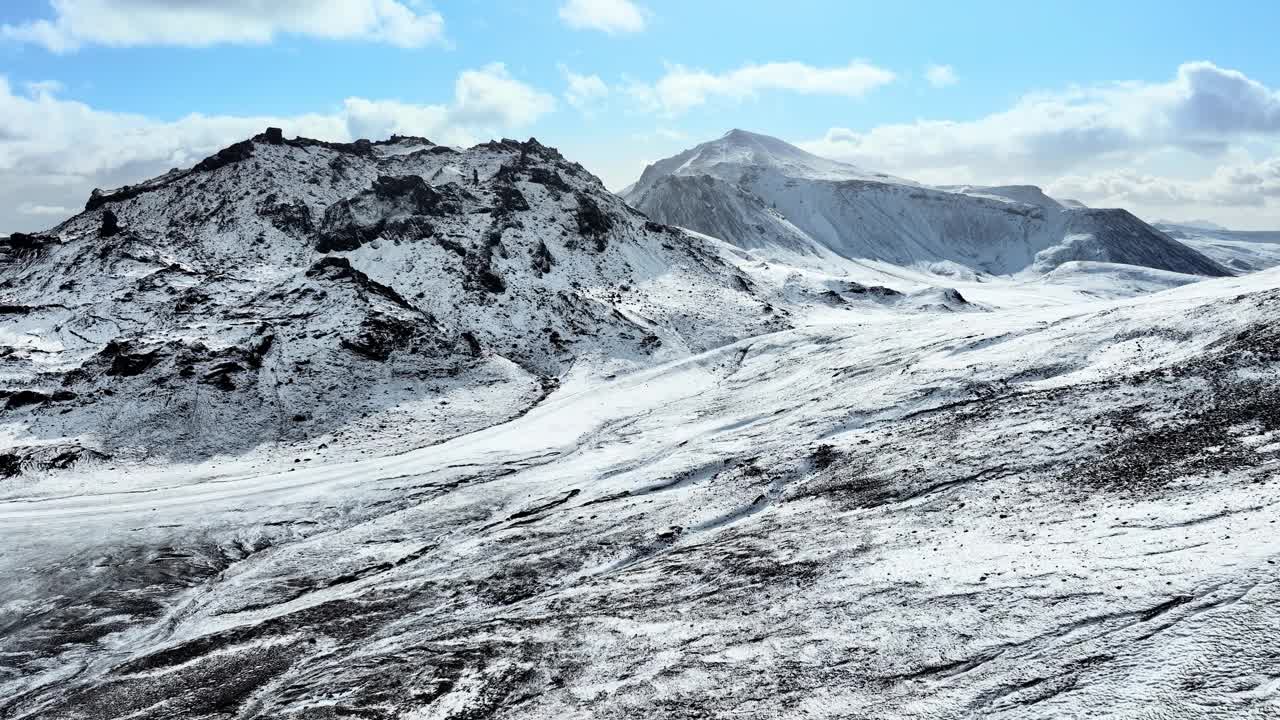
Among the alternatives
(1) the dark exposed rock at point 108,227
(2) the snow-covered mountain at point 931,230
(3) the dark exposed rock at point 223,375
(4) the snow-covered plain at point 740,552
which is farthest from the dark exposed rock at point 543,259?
(2) the snow-covered mountain at point 931,230

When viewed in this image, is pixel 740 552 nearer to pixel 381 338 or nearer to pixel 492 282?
pixel 381 338

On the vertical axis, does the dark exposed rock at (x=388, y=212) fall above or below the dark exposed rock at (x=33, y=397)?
above

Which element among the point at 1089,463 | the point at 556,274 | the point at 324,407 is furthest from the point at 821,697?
the point at 556,274

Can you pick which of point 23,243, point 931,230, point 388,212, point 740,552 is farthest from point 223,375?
point 931,230

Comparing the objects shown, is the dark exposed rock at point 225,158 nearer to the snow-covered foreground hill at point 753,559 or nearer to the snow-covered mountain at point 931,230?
the snow-covered foreground hill at point 753,559

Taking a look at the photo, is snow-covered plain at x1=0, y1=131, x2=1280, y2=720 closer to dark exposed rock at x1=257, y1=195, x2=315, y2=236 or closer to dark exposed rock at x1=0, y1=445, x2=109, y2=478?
dark exposed rock at x1=0, y1=445, x2=109, y2=478

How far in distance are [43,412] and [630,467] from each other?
37.6m

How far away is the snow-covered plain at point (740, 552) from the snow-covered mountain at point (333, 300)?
4.31 meters

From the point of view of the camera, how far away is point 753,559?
903 inches

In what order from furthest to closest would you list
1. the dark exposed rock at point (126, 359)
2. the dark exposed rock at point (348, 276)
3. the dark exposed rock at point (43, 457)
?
1. the dark exposed rock at point (348, 276)
2. the dark exposed rock at point (126, 359)
3. the dark exposed rock at point (43, 457)

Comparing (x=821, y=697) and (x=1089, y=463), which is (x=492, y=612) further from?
(x=1089, y=463)

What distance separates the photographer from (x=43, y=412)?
147 feet

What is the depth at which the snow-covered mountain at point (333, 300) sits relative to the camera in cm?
4684

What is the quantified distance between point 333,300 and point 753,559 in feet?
159
